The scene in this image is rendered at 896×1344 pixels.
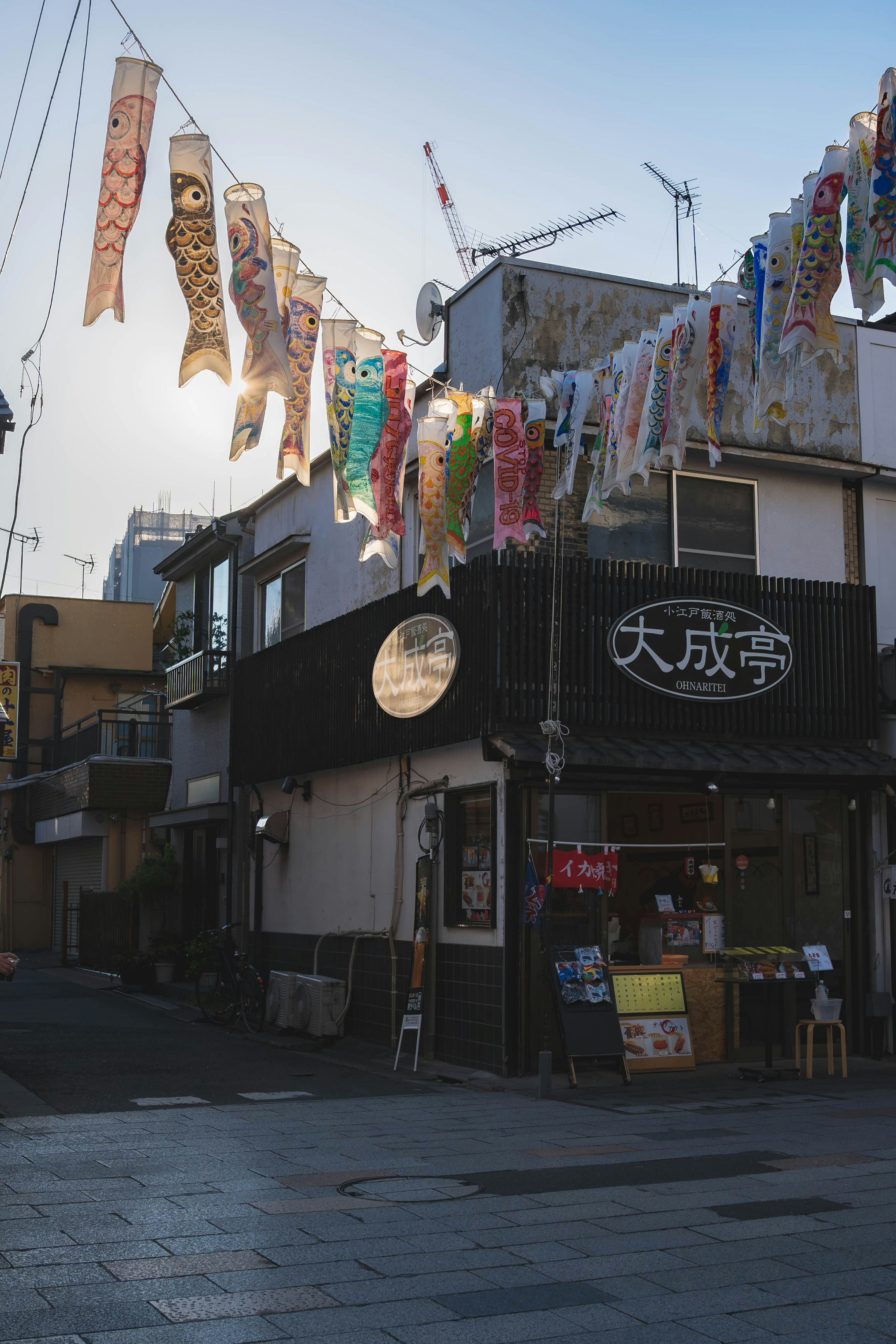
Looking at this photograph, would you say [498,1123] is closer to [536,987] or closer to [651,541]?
[536,987]

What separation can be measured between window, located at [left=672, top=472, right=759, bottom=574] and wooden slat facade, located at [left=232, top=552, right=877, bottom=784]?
73cm

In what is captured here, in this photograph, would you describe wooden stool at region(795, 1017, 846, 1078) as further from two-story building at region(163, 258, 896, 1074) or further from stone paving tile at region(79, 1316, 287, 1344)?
stone paving tile at region(79, 1316, 287, 1344)

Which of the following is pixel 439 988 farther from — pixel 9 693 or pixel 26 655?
pixel 26 655

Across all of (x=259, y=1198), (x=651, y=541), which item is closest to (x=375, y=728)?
(x=651, y=541)

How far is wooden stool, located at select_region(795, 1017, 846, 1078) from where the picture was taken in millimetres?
13133

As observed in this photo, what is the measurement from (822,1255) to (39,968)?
994 inches

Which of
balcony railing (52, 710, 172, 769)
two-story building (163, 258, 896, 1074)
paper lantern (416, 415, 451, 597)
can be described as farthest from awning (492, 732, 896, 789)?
balcony railing (52, 710, 172, 769)

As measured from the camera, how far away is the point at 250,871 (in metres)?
21.3

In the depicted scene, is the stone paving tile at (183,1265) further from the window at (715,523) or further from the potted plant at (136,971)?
the potted plant at (136,971)

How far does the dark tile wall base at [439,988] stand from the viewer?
13289 millimetres

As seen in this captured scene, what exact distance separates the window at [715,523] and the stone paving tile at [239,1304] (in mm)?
10608

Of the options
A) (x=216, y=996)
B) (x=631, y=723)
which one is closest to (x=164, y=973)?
(x=216, y=996)

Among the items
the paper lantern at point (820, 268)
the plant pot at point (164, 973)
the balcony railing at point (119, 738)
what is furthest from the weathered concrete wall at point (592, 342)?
the balcony railing at point (119, 738)

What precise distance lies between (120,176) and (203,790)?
55.3 feet
